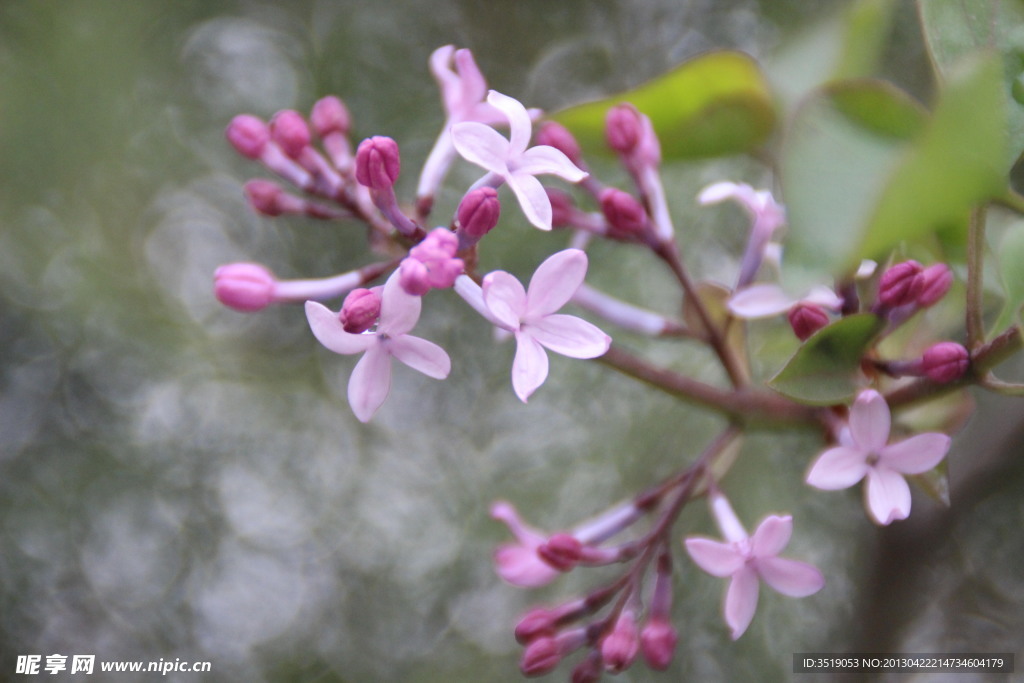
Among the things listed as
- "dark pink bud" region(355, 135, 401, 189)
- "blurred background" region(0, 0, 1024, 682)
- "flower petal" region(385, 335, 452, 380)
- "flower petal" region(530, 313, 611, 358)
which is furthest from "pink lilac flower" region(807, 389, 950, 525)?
"blurred background" region(0, 0, 1024, 682)

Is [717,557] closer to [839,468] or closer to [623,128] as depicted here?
[839,468]

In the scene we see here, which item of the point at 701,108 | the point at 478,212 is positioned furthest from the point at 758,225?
the point at 478,212

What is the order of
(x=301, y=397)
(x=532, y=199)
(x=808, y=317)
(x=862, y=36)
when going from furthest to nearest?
(x=301, y=397) → (x=862, y=36) → (x=808, y=317) → (x=532, y=199)

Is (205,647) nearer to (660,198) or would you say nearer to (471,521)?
(471,521)

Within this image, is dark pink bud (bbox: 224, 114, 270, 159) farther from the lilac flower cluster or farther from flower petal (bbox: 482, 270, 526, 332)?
flower petal (bbox: 482, 270, 526, 332)

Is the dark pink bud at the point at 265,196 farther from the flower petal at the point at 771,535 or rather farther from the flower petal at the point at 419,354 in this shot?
the flower petal at the point at 771,535

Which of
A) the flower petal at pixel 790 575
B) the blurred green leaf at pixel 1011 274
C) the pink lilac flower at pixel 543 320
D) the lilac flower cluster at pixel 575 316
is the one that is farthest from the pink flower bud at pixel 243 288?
the blurred green leaf at pixel 1011 274
